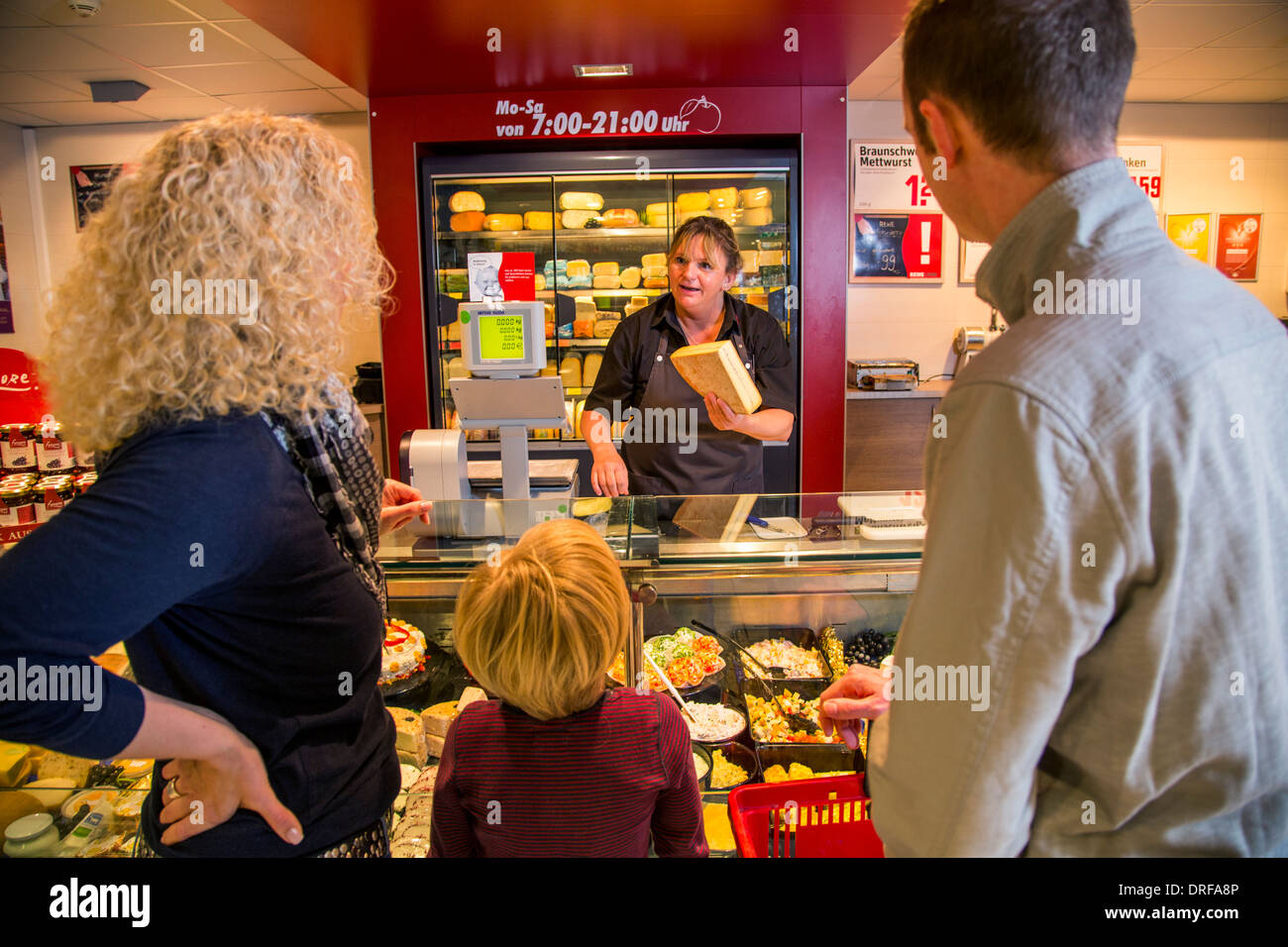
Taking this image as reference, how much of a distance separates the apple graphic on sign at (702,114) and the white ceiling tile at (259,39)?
7.15 ft

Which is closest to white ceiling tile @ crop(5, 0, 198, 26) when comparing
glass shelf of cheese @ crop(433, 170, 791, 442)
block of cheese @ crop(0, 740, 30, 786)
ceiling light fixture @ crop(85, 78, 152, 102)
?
ceiling light fixture @ crop(85, 78, 152, 102)

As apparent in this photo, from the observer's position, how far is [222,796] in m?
1.06

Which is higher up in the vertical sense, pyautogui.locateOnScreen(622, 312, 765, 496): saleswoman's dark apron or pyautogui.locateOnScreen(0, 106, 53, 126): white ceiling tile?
pyautogui.locateOnScreen(0, 106, 53, 126): white ceiling tile

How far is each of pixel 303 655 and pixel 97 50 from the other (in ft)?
17.2

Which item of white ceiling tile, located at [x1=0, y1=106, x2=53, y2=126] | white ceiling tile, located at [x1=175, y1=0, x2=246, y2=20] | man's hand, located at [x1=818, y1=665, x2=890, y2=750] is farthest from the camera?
white ceiling tile, located at [x1=0, y1=106, x2=53, y2=126]

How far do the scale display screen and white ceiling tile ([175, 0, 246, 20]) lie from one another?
303 cm

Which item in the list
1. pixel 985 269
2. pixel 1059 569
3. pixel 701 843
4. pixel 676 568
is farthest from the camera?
pixel 676 568

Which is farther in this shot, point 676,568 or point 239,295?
point 676,568

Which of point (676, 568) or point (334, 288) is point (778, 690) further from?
point (334, 288)

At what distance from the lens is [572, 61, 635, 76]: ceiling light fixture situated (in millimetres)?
4297

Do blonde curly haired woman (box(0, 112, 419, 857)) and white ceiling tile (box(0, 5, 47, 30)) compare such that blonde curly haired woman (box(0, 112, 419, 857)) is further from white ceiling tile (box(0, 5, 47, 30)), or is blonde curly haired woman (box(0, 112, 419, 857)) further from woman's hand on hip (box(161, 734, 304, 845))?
white ceiling tile (box(0, 5, 47, 30))

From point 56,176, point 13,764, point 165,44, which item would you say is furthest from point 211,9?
point 13,764

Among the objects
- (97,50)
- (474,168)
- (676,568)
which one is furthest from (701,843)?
(97,50)
